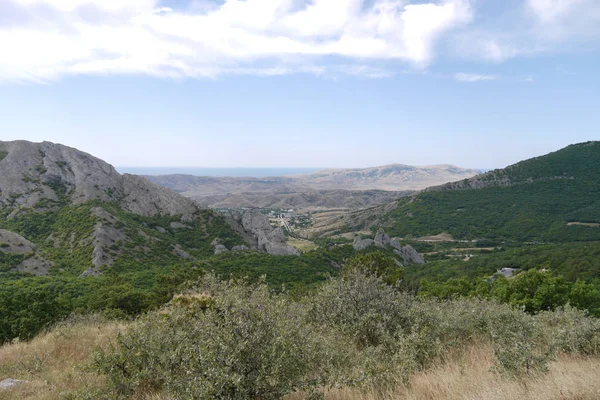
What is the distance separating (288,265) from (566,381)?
161 feet

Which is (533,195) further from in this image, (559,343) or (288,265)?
(559,343)

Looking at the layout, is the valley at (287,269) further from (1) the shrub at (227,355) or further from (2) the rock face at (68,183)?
(2) the rock face at (68,183)

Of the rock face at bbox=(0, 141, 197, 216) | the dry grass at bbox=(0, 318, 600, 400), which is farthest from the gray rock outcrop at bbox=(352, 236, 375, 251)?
the dry grass at bbox=(0, 318, 600, 400)

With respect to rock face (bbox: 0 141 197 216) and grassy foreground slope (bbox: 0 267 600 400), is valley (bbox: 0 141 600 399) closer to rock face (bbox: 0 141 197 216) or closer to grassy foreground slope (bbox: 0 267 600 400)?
grassy foreground slope (bbox: 0 267 600 400)

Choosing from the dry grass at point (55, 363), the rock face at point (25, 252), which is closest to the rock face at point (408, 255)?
the rock face at point (25, 252)

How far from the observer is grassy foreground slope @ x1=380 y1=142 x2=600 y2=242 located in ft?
346

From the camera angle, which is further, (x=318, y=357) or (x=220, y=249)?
(x=220, y=249)

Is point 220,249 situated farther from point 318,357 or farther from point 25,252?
point 318,357

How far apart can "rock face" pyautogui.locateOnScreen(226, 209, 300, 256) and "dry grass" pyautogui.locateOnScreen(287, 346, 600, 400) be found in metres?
61.6

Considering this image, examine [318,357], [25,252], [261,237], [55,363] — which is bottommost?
[261,237]

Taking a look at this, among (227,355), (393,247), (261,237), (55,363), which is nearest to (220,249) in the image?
(261,237)

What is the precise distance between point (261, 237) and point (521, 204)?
100098 mm

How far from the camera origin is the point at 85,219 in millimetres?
55125

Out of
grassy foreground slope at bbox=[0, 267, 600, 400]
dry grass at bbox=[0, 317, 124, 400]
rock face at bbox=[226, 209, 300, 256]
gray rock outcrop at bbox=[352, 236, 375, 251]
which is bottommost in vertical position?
gray rock outcrop at bbox=[352, 236, 375, 251]
